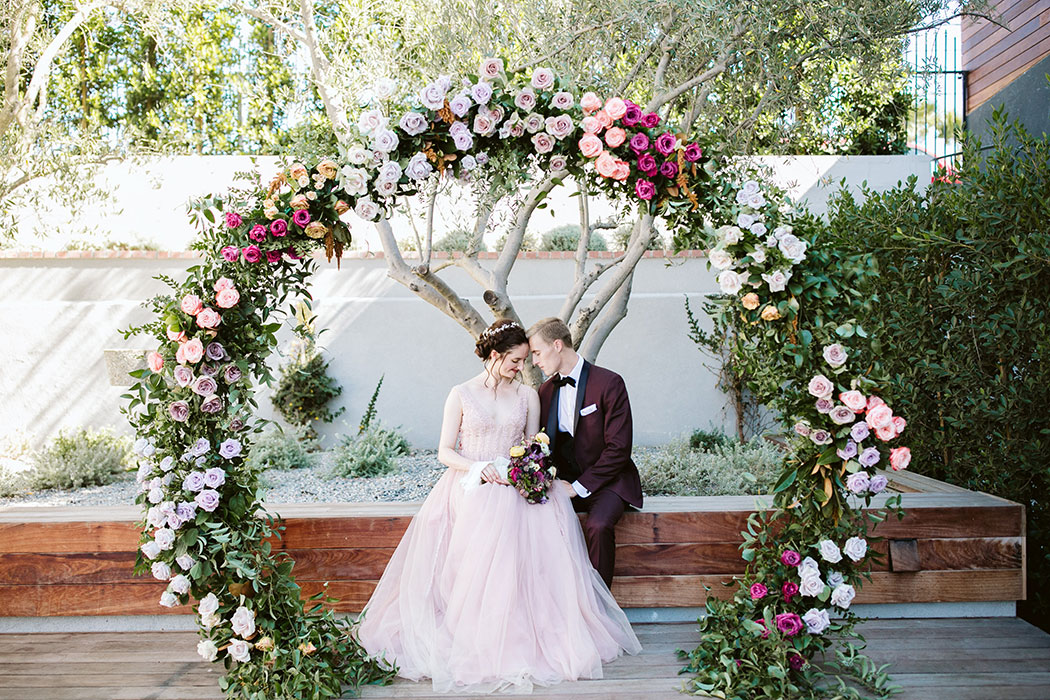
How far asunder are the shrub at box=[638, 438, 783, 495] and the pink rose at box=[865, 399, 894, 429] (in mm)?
2246

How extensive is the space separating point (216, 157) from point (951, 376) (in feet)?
26.1

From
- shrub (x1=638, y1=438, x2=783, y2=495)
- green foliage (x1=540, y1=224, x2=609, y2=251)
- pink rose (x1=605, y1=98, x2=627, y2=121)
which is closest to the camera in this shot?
pink rose (x1=605, y1=98, x2=627, y2=121)

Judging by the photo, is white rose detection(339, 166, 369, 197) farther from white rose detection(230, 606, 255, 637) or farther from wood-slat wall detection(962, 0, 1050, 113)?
wood-slat wall detection(962, 0, 1050, 113)

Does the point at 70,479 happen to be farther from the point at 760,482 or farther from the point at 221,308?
the point at 760,482

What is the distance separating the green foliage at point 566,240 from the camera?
884 centimetres

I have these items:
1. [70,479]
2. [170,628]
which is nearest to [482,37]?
[170,628]

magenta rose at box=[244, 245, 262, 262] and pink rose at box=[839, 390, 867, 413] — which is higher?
magenta rose at box=[244, 245, 262, 262]

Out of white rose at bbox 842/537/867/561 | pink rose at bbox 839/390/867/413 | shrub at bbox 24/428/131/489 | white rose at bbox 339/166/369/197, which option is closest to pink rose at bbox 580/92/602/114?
white rose at bbox 339/166/369/197

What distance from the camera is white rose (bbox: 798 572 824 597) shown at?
9.50ft

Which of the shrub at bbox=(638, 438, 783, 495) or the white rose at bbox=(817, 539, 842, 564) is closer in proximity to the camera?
the white rose at bbox=(817, 539, 842, 564)

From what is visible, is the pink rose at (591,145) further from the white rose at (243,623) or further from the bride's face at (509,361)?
the white rose at (243,623)

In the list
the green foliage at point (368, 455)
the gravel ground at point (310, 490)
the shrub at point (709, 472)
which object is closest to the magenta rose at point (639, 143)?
the shrub at point (709, 472)

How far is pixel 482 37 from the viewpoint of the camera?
17.6 ft

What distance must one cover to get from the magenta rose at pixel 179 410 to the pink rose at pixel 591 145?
177 cm
